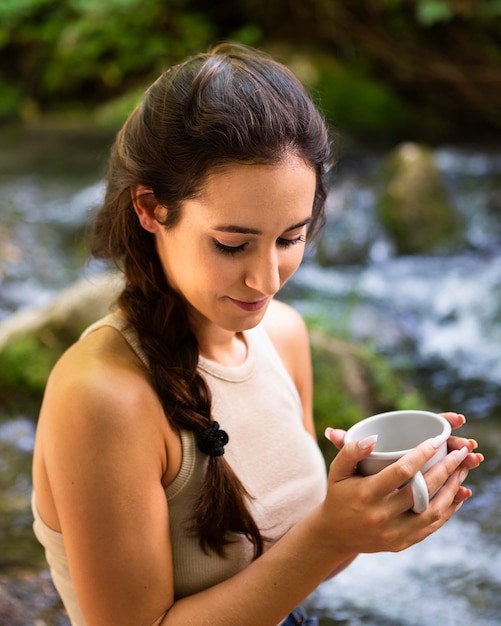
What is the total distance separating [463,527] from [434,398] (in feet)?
4.88

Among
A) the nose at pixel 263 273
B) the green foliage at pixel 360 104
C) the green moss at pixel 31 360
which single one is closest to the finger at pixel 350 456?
the nose at pixel 263 273

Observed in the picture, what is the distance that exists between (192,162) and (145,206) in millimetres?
184

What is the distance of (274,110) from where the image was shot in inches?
65.9

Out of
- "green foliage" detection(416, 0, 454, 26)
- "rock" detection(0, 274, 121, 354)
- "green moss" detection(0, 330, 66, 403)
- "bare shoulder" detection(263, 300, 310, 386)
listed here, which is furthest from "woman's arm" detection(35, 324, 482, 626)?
"green foliage" detection(416, 0, 454, 26)

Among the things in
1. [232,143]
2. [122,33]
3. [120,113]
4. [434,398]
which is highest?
[232,143]

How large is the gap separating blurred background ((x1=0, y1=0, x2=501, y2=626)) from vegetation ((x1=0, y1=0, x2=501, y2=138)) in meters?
0.02

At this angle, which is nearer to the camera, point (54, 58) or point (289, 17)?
point (289, 17)

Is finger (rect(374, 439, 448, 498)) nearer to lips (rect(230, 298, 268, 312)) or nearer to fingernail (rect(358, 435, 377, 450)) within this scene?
fingernail (rect(358, 435, 377, 450))

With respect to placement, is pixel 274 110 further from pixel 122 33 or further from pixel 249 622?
pixel 122 33

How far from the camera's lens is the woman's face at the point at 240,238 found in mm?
1641

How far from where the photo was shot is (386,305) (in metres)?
6.65

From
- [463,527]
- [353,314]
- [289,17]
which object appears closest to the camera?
[463,527]

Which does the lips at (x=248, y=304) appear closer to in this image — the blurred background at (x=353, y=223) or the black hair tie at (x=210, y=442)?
the black hair tie at (x=210, y=442)

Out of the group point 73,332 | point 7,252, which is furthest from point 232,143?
point 7,252
